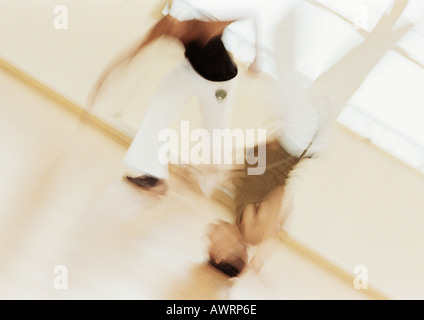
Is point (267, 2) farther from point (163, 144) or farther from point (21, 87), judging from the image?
point (21, 87)

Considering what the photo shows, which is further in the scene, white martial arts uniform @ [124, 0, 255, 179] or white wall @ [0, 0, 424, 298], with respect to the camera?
white wall @ [0, 0, 424, 298]

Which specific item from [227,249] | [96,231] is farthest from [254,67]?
[96,231]

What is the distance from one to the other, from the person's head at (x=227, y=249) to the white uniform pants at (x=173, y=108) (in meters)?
0.45

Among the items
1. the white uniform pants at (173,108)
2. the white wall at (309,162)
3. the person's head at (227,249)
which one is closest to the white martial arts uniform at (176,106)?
the white uniform pants at (173,108)

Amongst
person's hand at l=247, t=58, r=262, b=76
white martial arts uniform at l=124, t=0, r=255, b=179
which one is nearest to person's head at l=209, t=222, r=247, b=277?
white martial arts uniform at l=124, t=0, r=255, b=179

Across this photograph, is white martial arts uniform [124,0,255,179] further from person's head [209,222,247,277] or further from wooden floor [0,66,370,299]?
person's head [209,222,247,277]

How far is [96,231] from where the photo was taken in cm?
189

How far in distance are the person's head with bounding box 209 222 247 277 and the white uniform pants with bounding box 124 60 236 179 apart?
445 mm

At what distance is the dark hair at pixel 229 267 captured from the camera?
1.96 metres

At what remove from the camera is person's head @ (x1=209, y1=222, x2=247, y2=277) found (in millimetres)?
1896

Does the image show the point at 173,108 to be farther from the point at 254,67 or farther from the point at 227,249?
the point at 227,249
